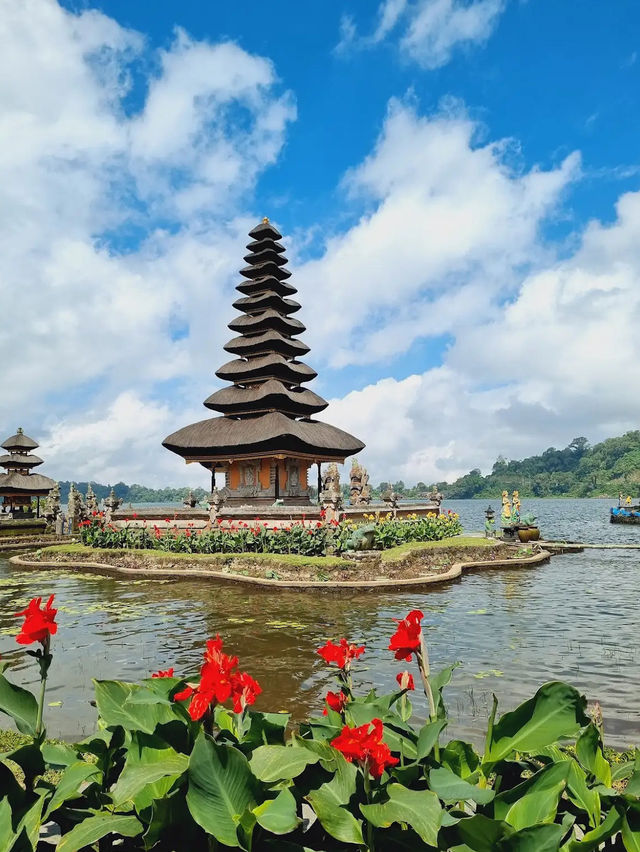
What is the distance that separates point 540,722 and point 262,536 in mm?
17254

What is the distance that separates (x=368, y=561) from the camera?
1694 centimetres

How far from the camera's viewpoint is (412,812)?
2090 mm

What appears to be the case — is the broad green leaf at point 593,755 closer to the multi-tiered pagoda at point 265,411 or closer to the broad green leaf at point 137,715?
the broad green leaf at point 137,715

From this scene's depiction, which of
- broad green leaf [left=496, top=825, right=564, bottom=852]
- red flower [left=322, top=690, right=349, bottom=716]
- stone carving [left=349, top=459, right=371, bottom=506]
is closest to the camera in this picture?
broad green leaf [left=496, top=825, right=564, bottom=852]

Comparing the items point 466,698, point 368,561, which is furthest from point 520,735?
point 368,561

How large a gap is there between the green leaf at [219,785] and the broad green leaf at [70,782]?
25.8 inches

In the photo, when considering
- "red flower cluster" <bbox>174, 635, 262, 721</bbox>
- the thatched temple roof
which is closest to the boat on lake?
the thatched temple roof

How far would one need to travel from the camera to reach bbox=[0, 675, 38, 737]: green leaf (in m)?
2.69

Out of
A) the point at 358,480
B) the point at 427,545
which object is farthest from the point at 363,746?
the point at 358,480

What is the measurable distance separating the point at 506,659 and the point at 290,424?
18838 mm

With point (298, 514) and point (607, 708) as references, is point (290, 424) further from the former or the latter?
point (607, 708)

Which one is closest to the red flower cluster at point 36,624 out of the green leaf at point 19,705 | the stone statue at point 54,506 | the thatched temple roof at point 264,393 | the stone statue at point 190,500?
the green leaf at point 19,705

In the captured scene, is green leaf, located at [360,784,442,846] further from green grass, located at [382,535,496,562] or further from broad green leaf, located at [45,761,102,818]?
green grass, located at [382,535,496,562]

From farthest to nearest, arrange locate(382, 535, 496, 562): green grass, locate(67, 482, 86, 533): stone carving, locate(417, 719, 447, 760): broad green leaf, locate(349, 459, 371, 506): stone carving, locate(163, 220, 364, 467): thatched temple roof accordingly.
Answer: locate(349, 459, 371, 506): stone carving, locate(67, 482, 86, 533): stone carving, locate(163, 220, 364, 467): thatched temple roof, locate(382, 535, 496, 562): green grass, locate(417, 719, 447, 760): broad green leaf
